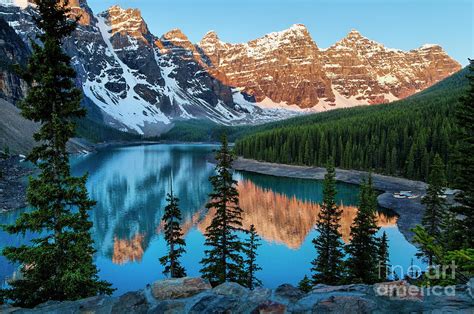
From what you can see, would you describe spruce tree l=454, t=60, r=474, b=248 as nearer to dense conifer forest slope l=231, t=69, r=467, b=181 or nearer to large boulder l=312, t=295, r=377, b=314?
large boulder l=312, t=295, r=377, b=314

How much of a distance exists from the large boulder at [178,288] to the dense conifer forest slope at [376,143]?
270 ft

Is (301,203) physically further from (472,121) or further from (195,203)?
(472,121)

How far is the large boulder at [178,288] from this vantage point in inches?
274

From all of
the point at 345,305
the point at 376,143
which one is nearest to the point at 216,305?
the point at 345,305

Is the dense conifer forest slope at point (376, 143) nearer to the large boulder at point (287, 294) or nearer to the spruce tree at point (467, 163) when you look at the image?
the spruce tree at point (467, 163)

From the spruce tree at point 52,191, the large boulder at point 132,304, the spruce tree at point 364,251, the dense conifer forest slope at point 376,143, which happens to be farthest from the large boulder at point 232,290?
the dense conifer forest slope at point 376,143

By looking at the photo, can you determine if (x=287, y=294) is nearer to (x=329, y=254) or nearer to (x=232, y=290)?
(x=232, y=290)

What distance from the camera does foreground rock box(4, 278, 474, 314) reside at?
5496 mm

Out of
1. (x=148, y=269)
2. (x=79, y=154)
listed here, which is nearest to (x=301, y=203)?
(x=148, y=269)

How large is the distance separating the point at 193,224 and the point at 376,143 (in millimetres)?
73618

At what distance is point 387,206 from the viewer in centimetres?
6022

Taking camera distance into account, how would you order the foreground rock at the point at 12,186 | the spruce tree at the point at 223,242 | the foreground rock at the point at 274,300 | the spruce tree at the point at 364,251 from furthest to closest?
the foreground rock at the point at 12,186 < the spruce tree at the point at 364,251 < the spruce tree at the point at 223,242 < the foreground rock at the point at 274,300

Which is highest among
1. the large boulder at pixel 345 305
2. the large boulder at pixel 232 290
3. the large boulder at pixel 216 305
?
the large boulder at pixel 345 305

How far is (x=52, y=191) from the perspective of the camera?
11453 mm
